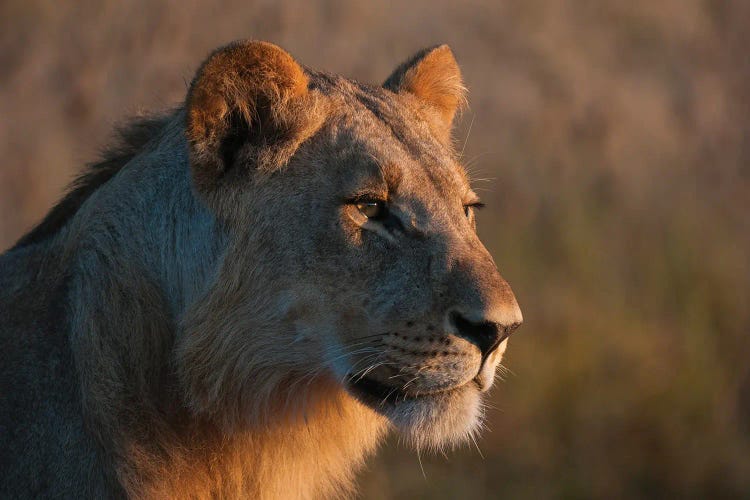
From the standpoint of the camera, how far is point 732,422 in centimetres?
1056

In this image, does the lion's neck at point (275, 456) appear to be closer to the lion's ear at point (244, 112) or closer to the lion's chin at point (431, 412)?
the lion's chin at point (431, 412)

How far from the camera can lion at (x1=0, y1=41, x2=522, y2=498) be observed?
4.31 metres

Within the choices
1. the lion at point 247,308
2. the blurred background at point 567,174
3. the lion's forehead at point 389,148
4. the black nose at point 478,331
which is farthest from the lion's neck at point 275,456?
the blurred background at point 567,174

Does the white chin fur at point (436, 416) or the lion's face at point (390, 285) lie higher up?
the lion's face at point (390, 285)

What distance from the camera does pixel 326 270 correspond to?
438 cm

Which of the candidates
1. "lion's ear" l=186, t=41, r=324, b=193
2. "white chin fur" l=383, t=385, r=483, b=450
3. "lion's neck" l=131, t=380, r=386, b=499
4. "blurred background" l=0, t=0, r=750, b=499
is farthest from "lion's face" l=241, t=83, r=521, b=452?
"blurred background" l=0, t=0, r=750, b=499

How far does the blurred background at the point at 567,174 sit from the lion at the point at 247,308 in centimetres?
521

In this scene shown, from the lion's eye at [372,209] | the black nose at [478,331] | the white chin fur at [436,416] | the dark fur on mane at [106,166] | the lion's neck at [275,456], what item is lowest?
the lion's neck at [275,456]

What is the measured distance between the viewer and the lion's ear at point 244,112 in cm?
441

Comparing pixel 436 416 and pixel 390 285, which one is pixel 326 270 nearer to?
pixel 390 285

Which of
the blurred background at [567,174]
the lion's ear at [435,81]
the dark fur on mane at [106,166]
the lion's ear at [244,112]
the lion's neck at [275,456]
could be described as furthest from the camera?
the blurred background at [567,174]

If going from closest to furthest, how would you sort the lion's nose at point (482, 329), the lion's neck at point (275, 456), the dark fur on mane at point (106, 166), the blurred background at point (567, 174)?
the lion's nose at point (482, 329) → the lion's neck at point (275, 456) → the dark fur on mane at point (106, 166) → the blurred background at point (567, 174)

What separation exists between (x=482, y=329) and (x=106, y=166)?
1937mm

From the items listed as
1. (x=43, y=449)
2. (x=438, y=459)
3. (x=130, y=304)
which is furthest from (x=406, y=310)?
(x=438, y=459)
